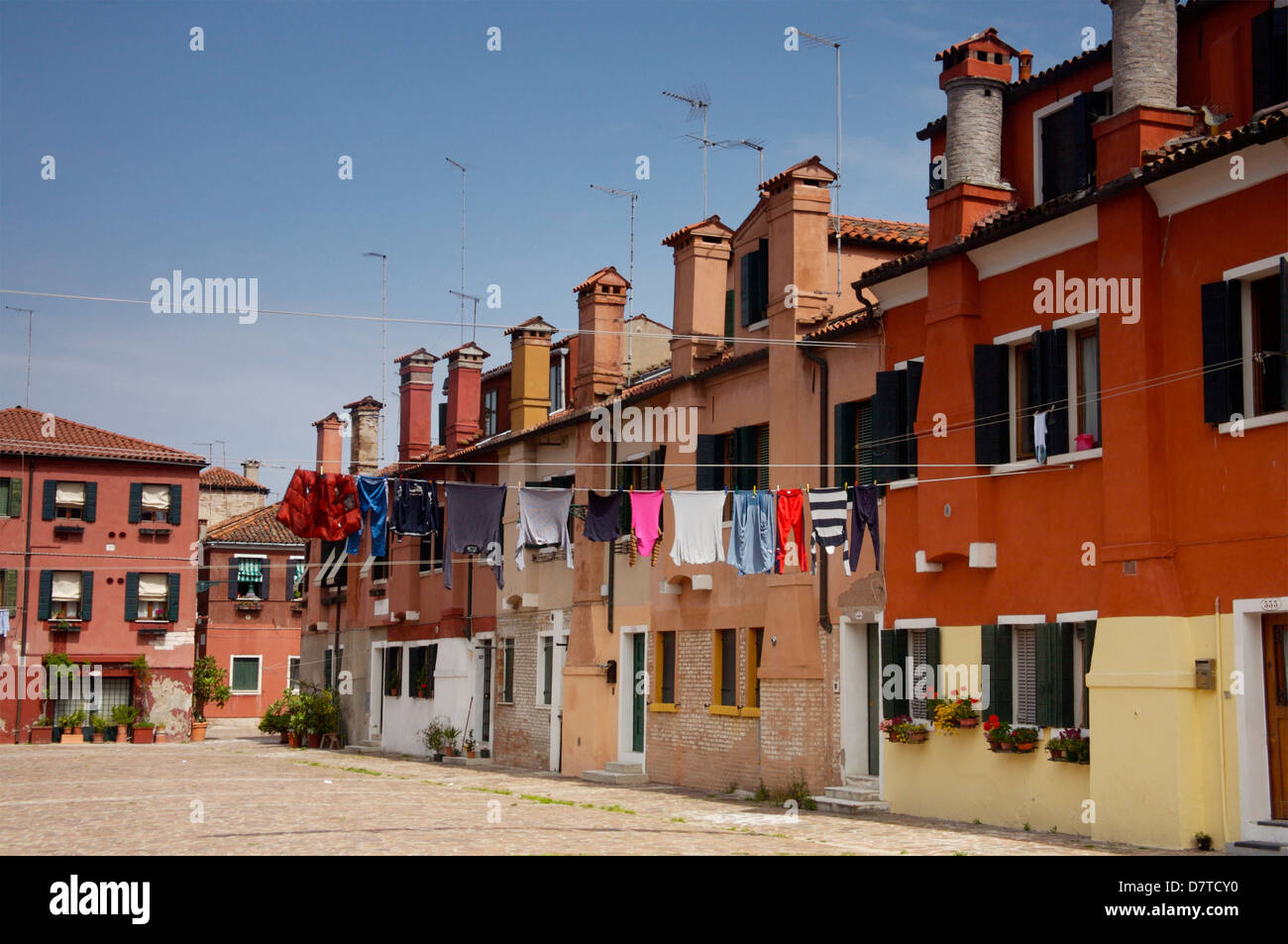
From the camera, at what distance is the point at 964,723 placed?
19453mm

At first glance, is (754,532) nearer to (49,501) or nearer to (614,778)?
(614,778)

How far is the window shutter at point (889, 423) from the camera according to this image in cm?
2116

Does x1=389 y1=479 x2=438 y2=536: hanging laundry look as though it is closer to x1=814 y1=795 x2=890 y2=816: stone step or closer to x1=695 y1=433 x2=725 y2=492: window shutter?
x1=695 y1=433 x2=725 y2=492: window shutter

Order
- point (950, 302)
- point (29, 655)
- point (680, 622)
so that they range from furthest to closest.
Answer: point (29, 655) → point (680, 622) → point (950, 302)

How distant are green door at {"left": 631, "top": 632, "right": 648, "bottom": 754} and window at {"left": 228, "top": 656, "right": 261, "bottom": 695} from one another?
36.4 metres

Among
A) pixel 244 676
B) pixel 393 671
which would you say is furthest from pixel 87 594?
pixel 244 676

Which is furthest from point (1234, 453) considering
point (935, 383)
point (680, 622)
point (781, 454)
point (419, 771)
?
point (419, 771)

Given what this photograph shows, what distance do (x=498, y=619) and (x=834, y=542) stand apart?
1588 cm

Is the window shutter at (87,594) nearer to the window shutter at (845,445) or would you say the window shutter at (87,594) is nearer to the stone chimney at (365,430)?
the stone chimney at (365,430)

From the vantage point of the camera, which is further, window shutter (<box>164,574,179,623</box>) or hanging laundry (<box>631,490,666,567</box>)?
window shutter (<box>164,574,179,623</box>)

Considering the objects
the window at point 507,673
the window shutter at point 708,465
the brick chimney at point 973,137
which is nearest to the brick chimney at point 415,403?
Answer: the window at point 507,673

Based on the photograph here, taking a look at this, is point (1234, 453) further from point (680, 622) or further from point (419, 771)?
point (419, 771)

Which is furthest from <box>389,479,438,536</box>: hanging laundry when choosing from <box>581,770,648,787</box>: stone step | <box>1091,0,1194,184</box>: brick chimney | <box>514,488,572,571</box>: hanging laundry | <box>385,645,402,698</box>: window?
<box>385,645,402,698</box>: window

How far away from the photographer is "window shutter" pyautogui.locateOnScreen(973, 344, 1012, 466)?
19406 mm
